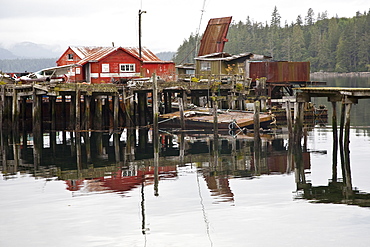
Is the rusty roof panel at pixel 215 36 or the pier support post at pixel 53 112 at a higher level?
the rusty roof panel at pixel 215 36

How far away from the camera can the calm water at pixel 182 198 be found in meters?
17.2

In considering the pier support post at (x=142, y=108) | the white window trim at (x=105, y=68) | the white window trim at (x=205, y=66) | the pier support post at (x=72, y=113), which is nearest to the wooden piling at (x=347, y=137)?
the pier support post at (x=142, y=108)

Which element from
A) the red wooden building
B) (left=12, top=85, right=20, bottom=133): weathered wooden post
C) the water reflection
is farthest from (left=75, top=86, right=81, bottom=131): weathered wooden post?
the red wooden building

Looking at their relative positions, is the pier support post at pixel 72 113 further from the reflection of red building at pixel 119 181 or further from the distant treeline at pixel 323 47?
the distant treeline at pixel 323 47

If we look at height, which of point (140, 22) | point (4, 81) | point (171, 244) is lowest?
point (171, 244)

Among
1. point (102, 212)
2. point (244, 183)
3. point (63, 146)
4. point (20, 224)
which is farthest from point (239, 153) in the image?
point (20, 224)

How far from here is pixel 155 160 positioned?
1266 inches

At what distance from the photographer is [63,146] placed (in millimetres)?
38594

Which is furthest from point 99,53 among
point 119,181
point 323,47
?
point 323,47

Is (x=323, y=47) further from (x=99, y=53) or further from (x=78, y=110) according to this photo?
(x=78, y=110)

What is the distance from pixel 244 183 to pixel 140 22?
37.6 metres

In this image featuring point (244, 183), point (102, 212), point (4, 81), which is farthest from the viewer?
point (4, 81)

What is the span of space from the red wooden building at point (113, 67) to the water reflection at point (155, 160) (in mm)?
10404

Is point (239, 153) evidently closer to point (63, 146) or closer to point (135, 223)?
point (63, 146)
